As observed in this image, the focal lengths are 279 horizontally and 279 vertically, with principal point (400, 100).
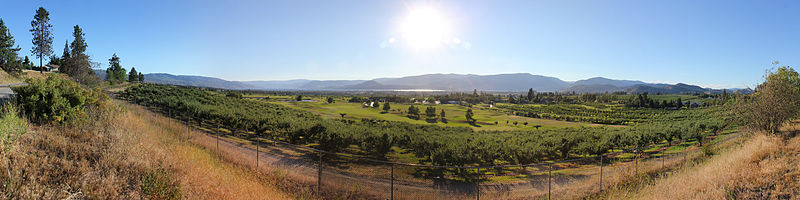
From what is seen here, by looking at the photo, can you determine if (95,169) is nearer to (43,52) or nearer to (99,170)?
(99,170)

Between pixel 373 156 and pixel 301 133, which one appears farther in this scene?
pixel 301 133

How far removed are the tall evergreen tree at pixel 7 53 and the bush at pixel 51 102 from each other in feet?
198

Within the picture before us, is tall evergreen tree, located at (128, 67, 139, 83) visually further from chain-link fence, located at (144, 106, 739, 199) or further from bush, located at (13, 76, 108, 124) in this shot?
bush, located at (13, 76, 108, 124)

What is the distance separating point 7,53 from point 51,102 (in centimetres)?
6386

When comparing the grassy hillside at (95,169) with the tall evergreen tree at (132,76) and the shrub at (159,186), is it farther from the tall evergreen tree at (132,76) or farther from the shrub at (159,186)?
the tall evergreen tree at (132,76)

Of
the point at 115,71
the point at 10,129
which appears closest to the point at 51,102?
the point at 10,129

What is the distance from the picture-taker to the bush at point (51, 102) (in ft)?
26.9

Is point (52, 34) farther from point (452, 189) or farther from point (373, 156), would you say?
point (452, 189)

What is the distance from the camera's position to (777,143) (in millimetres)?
12297

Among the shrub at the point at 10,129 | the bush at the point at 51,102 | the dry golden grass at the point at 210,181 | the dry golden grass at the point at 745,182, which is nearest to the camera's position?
the shrub at the point at 10,129

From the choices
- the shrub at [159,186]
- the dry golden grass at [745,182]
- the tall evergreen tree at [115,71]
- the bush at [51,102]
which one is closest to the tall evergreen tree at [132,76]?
the tall evergreen tree at [115,71]

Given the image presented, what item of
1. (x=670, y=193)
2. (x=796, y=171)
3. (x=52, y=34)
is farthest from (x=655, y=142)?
(x=52, y=34)

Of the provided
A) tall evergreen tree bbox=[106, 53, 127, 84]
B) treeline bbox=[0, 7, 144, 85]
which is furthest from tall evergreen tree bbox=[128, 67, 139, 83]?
treeline bbox=[0, 7, 144, 85]

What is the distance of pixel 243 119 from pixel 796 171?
34.0 m
